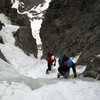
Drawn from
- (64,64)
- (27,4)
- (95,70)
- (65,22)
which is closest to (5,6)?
(65,22)

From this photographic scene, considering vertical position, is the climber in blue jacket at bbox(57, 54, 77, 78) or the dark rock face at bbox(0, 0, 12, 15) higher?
the dark rock face at bbox(0, 0, 12, 15)

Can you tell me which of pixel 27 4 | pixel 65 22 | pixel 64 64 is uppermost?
pixel 27 4

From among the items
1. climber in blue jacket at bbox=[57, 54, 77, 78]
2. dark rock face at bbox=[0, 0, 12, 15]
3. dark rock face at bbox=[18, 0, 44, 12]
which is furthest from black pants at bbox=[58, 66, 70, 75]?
dark rock face at bbox=[18, 0, 44, 12]

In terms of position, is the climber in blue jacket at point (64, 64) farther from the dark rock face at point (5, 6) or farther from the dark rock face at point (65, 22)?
the dark rock face at point (5, 6)

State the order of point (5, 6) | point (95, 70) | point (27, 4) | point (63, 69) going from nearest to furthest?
point (95, 70), point (63, 69), point (5, 6), point (27, 4)

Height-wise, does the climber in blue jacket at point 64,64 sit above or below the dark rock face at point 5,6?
below

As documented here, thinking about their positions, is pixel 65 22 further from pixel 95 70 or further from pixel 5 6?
pixel 5 6

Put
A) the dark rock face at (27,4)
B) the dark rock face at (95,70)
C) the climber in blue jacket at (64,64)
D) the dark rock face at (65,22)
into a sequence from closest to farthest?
the dark rock face at (95,70) → the climber in blue jacket at (64,64) → the dark rock face at (65,22) → the dark rock face at (27,4)

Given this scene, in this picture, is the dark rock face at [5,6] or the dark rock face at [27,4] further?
the dark rock face at [27,4]

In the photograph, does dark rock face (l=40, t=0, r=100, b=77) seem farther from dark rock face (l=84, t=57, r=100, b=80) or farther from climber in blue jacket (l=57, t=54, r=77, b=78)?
dark rock face (l=84, t=57, r=100, b=80)

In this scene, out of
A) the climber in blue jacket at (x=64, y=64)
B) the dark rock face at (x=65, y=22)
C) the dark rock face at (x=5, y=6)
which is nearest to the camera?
the climber in blue jacket at (x=64, y=64)

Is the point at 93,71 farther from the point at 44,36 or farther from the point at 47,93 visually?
the point at 44,36

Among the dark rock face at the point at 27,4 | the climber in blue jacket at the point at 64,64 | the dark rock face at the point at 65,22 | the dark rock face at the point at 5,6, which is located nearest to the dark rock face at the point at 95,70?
the climber in blue jacket at the point at 64,64

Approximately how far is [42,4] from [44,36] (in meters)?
115
